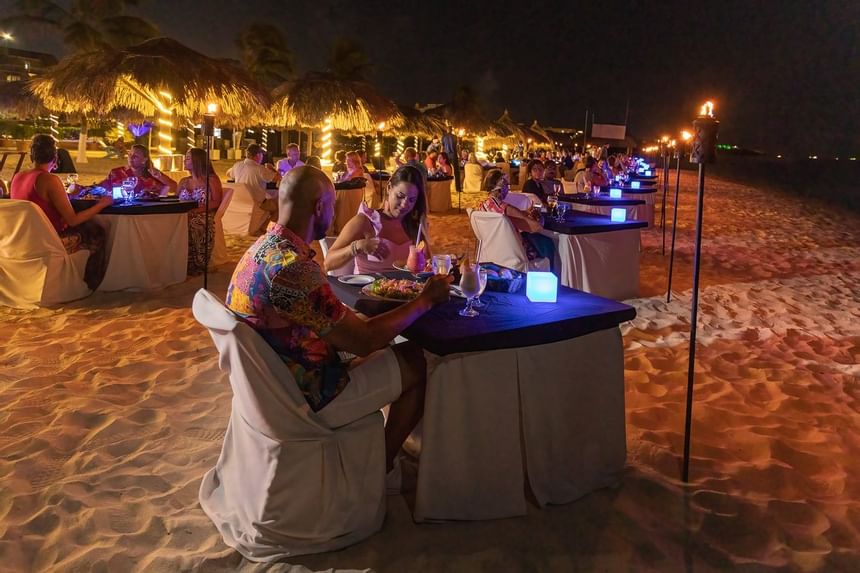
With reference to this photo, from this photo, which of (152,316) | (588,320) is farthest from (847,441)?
(152,316)

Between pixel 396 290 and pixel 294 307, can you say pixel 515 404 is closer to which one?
pixel 396 290

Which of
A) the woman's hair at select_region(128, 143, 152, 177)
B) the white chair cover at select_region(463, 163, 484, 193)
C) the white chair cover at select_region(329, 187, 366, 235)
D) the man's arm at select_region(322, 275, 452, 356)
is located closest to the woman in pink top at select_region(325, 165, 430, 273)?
the man's arm at select_region(322, 275, 452, 356)

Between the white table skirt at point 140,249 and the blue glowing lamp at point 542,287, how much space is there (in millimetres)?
4523

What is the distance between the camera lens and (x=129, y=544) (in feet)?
7.68

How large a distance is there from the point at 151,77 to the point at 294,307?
7.91 metres

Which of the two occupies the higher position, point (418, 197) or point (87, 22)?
point (87, 22)

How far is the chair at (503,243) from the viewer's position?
5.80 metres

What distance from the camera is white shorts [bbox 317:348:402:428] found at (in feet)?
7.45

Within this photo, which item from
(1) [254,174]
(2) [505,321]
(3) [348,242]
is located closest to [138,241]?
(3) [348,242]

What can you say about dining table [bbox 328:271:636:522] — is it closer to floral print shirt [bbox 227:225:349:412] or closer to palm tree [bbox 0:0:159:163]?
floral print shirt [bbox 227:225:349:412]

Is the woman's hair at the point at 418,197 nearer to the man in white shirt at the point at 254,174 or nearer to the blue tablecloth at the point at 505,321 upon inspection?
the blue tablecloth at the point at 505,321

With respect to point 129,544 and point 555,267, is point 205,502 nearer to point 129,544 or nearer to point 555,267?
point 129,544

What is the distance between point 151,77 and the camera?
341 inches

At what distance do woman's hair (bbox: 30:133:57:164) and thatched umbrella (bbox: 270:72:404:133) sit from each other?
7.30 meters
